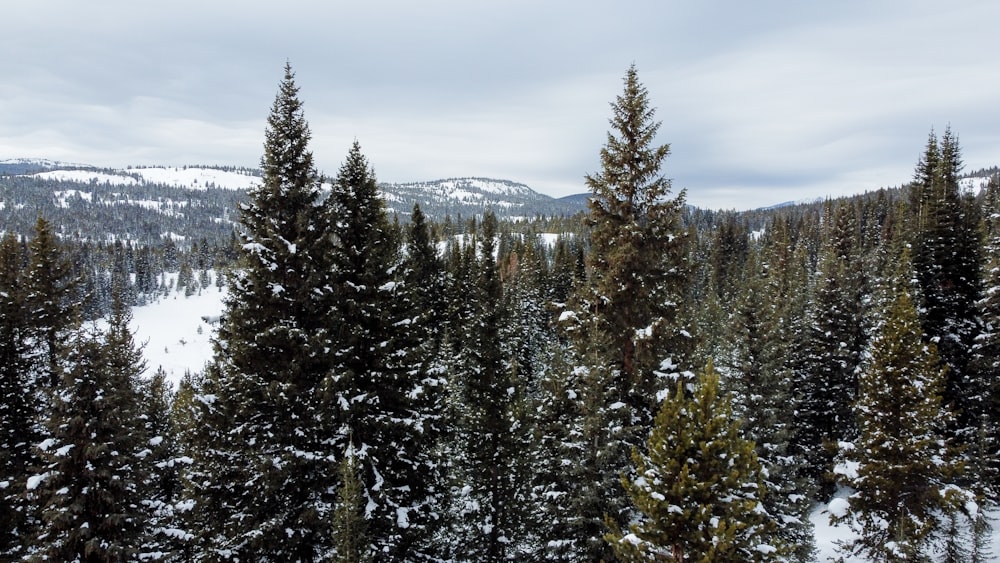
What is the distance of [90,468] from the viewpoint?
43.2 feet

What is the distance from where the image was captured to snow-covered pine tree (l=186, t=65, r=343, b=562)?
12.6 m

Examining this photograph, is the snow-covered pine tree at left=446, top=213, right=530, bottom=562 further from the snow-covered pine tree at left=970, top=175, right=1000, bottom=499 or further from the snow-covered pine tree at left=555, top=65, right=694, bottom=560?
the snow-covered pine tree at left=970, top=175, right=1000, bottom=499

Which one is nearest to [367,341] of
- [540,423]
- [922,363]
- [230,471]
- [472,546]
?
[230,471]

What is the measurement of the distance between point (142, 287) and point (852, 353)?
180m

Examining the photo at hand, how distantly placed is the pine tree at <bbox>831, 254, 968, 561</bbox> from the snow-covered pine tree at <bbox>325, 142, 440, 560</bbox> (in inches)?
600

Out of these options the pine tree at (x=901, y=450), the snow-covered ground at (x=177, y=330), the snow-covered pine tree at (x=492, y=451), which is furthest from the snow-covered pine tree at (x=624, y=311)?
the snow-covered ground at (x=177, y=330)

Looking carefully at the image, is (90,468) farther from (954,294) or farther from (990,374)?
(954,294)

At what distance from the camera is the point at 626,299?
49.3 feet

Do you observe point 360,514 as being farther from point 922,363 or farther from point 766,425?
point 922,363

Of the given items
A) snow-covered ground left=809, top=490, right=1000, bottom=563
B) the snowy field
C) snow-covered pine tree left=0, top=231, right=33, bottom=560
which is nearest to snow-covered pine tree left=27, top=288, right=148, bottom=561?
snow-covered pine tree left=0, top=231, right=33, bottom=560

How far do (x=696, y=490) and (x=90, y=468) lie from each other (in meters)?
14.5

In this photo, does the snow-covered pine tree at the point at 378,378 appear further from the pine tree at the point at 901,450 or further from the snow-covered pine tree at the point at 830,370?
the snow-covered pine tree at the point at 830,370

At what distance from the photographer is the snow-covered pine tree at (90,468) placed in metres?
12.9

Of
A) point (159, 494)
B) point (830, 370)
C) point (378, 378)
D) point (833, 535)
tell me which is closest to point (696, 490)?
point (378, 378)
